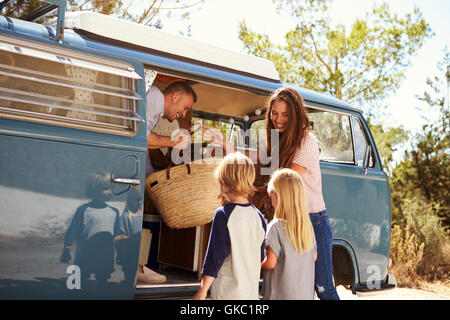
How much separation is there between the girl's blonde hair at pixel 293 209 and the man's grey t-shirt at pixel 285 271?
0.04 metres

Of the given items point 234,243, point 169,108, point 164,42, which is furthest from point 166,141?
point 234,243

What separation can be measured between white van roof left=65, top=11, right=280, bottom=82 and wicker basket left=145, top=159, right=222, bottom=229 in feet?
2.96

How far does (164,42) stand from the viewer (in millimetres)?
3873

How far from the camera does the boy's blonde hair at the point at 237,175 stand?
10.0ft

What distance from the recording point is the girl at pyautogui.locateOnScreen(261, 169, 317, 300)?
3.14 meters

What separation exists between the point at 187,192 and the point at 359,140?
2331mm

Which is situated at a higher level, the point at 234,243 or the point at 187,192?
the point at 187,192

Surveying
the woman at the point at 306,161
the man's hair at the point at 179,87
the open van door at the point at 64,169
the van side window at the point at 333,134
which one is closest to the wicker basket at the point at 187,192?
the open van door at the point at 64,169

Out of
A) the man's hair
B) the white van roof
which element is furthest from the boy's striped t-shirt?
the man's hair

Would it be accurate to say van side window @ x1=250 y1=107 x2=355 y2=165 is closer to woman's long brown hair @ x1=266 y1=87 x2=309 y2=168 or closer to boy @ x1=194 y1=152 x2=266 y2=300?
woman's long brown hair @ x1=266 y1=87 x2=309 y2=168

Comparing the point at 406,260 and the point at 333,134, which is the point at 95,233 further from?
the point at 406,260
